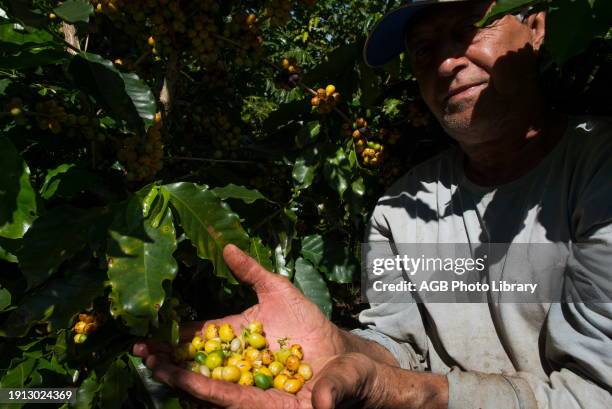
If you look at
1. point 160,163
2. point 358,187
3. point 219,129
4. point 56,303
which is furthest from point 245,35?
point 56,303

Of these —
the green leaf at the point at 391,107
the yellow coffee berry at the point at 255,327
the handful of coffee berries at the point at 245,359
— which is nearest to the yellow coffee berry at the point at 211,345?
the handful of coffee berries at the point at 245,359

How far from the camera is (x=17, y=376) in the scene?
5.12ft

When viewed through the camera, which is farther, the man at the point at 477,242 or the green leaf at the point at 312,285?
the green leaf at the point at 312,285

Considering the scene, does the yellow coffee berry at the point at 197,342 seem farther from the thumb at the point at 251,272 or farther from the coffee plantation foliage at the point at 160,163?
the thumb at the point at 251,272

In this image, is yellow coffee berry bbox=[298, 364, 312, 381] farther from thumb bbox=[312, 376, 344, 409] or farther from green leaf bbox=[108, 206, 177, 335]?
green leaf bbox=[108, 206, 177, 335]

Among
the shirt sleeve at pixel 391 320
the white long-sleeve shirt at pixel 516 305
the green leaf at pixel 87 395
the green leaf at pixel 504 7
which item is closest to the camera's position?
the green leaf at pixel 504 7

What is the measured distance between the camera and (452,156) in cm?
206

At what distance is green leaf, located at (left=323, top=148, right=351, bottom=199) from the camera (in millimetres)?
2045

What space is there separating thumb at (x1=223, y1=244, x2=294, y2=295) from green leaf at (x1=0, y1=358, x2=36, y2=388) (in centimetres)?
71

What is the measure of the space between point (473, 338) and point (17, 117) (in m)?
1.62

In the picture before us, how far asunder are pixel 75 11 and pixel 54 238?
69 cm

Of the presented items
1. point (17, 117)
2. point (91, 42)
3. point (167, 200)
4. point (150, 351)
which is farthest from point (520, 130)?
point (91, 42)

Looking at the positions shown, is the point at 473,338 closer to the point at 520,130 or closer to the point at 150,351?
the point at 520,130

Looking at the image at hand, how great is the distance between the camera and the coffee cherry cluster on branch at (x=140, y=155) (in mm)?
1678
